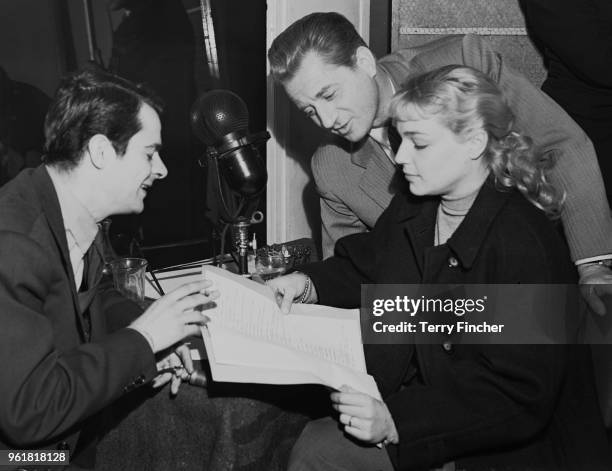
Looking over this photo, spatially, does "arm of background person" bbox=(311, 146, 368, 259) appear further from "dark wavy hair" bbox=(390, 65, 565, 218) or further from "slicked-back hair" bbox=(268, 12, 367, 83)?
"dark wavy hair" bbox=(390, 65, 565, 218)

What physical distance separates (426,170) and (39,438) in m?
1.01

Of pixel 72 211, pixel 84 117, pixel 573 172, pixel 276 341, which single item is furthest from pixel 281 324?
pixel 573 172

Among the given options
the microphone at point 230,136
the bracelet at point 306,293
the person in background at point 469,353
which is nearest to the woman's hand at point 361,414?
the person in background at point 469,353

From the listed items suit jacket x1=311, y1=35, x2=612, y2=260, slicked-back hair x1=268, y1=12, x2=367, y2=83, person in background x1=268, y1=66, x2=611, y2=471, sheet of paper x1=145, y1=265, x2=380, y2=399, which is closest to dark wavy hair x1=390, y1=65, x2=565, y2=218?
person in background x1=268, y1=66, x2=611, y2=471

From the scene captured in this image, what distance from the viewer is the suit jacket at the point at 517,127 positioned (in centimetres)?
188

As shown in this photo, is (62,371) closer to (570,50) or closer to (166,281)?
(166,281)

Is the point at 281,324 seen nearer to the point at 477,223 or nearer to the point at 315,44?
the point at 477,223

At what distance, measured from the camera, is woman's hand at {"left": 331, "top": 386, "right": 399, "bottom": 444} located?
1.42m

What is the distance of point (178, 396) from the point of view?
173 centimetres

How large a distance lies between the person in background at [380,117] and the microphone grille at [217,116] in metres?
0.16

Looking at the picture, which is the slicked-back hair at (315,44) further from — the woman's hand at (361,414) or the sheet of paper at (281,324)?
the woman's hand at (361,414)

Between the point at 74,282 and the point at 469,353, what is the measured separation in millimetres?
884

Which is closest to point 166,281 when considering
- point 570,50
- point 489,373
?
point 489,373

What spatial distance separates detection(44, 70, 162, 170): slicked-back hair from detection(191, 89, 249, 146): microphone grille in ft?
1.68
